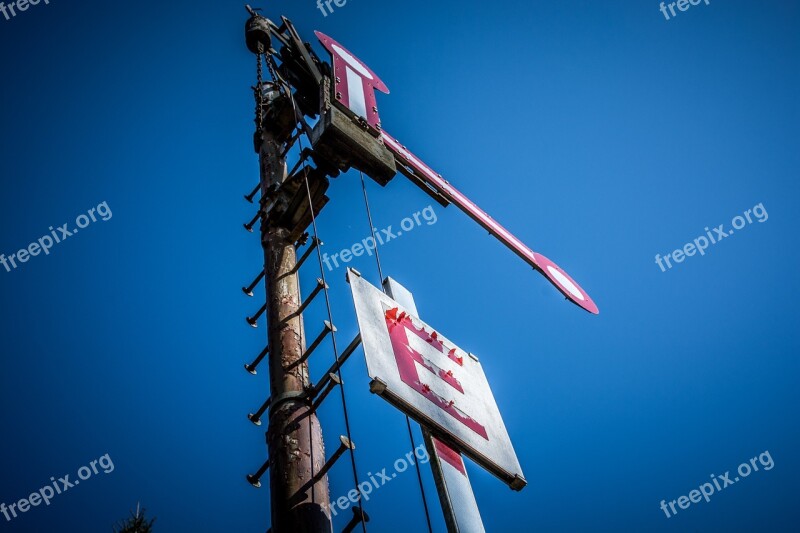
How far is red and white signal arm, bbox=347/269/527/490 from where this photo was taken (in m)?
3.45

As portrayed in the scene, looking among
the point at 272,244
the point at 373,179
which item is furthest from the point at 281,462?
the point at 373,179

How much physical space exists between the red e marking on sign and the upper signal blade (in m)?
1.70

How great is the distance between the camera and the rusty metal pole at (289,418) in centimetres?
332

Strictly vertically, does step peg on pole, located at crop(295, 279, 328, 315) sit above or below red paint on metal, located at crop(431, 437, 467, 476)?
above

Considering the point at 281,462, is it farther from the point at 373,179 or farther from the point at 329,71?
the point at 329,71

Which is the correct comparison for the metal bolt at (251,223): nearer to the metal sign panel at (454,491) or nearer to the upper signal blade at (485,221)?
the upper signal blade at (485,221)

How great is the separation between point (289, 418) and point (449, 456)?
130cm

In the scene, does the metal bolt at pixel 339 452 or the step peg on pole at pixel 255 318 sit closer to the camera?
the metal bolt at pixel 339 452

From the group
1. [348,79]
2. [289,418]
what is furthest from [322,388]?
[348,79]

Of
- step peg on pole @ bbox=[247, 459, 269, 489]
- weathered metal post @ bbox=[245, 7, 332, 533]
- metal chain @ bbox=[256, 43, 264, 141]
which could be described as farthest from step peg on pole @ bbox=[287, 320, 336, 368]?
metal chain @ bbox=[256, 43, 264, 141]

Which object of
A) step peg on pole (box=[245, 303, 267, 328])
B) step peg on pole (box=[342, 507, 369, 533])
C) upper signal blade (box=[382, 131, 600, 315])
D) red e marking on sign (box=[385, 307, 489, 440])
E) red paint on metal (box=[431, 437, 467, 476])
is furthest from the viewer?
upper signal blade (box=[382, 131, 600, 315])

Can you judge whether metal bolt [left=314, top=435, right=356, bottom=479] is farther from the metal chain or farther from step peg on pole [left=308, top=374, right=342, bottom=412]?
the metal chain

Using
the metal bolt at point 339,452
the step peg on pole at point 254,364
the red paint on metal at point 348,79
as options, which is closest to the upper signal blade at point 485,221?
the red paint on metal at point 348,79

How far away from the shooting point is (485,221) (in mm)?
5836
